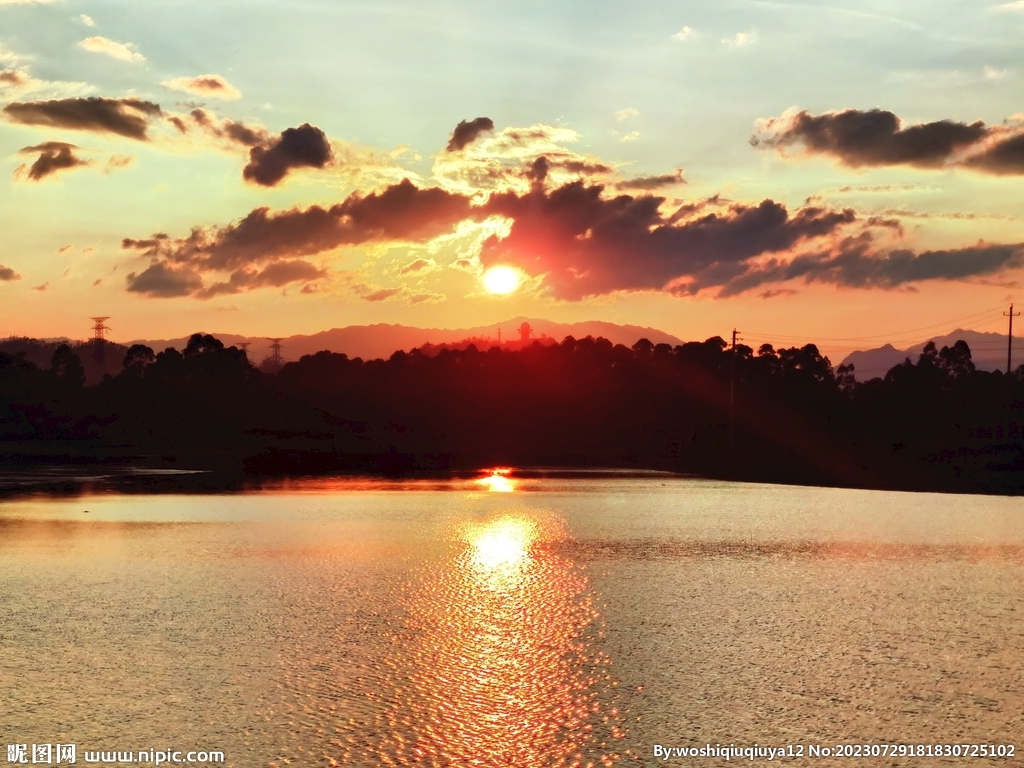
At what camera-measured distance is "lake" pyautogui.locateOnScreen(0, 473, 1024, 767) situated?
8.57 meters

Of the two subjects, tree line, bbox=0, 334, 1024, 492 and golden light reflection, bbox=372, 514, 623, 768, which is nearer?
golden light reflection, bbox=372, 514, 623, 768

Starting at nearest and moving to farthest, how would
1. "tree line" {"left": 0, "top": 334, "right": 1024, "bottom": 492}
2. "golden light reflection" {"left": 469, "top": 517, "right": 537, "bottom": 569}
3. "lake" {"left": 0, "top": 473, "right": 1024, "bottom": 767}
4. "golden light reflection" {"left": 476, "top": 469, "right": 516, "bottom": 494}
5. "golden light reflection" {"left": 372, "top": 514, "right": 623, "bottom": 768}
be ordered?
1. "golden light reflection" {"left": 372, "top": 514, "right": 623, "bottom": 768}
2. "lake" {"left": 0, "top": 473, "right": 1024, "bottom": 767}
3. "golden light reflection" {"left": 469, "top": 517, "right": 537, "bottom": 569}
4. "golden light reflection" {"left": 476, "top": 469, "right": 516, "bottom": 494}
5. "tree line" {"left": 0, "top": 334, "right": 1024, "bottom": 492}

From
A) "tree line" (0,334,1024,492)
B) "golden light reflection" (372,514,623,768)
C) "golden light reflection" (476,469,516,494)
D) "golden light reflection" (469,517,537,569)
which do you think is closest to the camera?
"golden light reflection" (372,514,623,768)

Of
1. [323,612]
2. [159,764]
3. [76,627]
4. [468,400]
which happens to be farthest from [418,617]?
[468,400]

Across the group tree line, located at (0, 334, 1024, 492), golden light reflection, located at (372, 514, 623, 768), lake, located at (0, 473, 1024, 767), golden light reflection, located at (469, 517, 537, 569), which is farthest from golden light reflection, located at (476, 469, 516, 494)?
golden light reflection, located at (372, 514, 623, 768)

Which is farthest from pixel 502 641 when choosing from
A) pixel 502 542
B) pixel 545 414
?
pixel 545 414

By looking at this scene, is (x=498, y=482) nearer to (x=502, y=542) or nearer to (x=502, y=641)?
(x=502, y=542)

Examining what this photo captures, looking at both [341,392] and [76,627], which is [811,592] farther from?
[341,392]

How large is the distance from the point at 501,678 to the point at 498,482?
115ft

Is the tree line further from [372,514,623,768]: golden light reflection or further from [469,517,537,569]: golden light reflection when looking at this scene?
[372,514,623,768]: golden light reflection

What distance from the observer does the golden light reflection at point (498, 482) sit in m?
40.8

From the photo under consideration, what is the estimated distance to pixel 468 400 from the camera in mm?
147625

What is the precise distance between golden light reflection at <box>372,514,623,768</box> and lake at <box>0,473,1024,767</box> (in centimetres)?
4

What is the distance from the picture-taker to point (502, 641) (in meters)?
12.2
